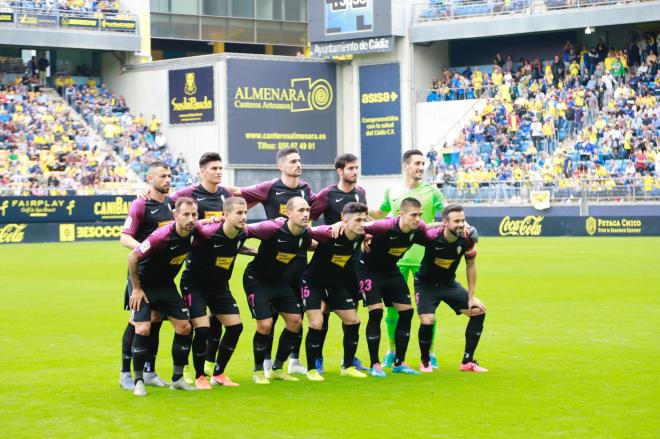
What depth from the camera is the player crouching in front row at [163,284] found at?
1057cm

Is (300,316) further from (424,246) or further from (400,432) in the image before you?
(400,432)

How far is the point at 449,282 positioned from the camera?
12336 millimetres

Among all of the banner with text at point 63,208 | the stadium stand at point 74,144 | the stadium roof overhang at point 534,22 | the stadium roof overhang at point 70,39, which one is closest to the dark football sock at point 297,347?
the banner with text at point 63,208

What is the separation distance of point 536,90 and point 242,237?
39730mm

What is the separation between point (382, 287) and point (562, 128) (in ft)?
118

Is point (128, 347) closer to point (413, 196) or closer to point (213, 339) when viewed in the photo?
point (213, 339)

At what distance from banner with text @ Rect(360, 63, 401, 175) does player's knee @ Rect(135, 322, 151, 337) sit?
42.8 metres

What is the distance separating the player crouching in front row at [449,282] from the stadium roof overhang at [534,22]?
36645mm

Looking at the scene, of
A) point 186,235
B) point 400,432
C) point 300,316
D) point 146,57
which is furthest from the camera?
point 146,57

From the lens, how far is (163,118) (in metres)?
54.6

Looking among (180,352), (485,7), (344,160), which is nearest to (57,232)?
(485,7)

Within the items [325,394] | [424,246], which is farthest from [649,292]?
[325,394]

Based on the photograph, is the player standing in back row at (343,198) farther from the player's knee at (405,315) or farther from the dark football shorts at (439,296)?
the dark football shorts at (439,296)

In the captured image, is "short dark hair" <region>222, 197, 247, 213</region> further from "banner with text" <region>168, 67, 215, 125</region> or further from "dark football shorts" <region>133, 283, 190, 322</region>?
"banner with text" <region>168, 67, 215, 125</region>
